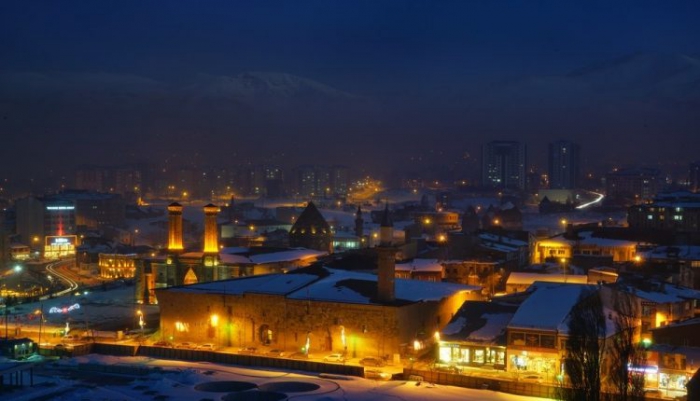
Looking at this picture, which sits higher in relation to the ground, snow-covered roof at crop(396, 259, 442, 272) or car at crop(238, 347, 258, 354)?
snow-covered roof at crop(396, 259, 442, 272)

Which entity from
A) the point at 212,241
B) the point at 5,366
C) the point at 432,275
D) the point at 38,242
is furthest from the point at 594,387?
the point at 38,242

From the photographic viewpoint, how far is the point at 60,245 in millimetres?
79250

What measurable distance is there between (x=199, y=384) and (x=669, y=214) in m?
47.5

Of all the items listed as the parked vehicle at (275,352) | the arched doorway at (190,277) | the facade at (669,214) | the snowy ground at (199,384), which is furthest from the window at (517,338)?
the facade at (669,214)

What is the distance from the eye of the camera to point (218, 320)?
96.9ft

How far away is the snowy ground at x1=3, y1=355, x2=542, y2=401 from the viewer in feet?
70.8

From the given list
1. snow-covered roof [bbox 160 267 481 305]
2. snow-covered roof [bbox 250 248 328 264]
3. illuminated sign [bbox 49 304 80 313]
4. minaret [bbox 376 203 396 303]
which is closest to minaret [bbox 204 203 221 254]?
snow-covered roof [bbox 250 248 328 264]

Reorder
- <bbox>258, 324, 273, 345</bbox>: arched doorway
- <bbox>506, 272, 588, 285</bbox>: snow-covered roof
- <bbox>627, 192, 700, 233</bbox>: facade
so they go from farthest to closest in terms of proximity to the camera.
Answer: <bbox>627, 192, 700, 233</bbox>: facade
<bbox>506, 272, 588, 285</bbox>: snow-covered roof
<bbox>258, 324, 273, 345</bbox>: arched doorway

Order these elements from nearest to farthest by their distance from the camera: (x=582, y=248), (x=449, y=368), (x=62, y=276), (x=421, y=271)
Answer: (x=449, y=368), (x=421, y=271), (x=582, y=248), (x=62, y=276)

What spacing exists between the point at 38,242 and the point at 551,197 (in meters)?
65.7

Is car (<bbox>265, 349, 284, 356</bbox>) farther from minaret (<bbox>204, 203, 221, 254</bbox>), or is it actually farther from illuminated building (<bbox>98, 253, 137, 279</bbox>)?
illuminated building (<bbox>98, 253, 137, 279</bbox>)

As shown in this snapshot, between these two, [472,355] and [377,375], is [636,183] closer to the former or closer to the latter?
[472,355]

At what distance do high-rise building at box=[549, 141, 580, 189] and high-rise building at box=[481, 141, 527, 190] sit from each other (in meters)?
5.60

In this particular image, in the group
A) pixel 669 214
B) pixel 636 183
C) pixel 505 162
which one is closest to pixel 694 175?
Answer: pixel 636 183
